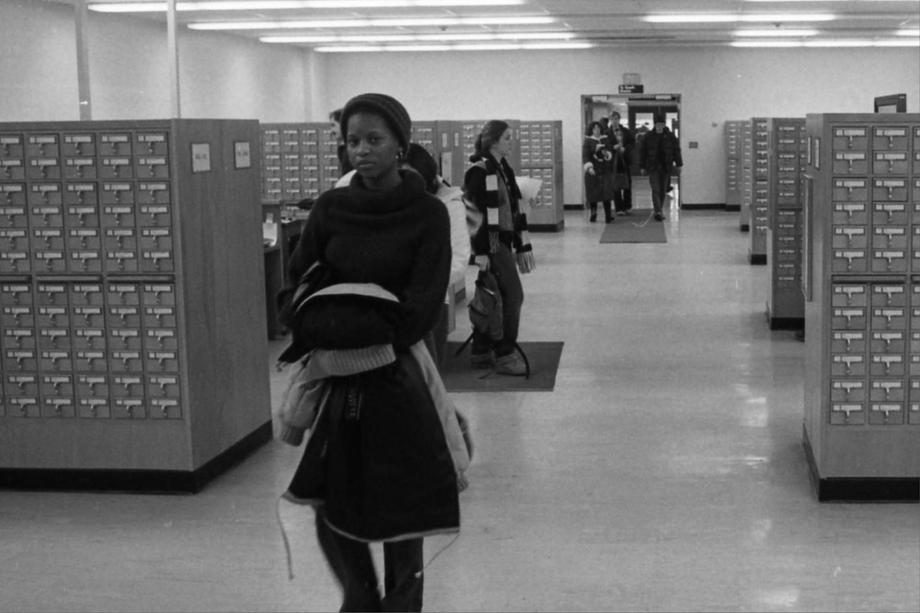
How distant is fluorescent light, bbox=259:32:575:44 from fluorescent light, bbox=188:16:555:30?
5.62 ft

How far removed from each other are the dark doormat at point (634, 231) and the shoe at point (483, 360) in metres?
8.57

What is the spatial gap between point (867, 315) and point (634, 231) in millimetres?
12840

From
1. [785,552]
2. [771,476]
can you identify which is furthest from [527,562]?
[771,476]

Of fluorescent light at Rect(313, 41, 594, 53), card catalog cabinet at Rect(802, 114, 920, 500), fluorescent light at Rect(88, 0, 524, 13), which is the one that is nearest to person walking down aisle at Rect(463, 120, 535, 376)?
card catalog cabinet at Rect(802, 114, 920, 500)

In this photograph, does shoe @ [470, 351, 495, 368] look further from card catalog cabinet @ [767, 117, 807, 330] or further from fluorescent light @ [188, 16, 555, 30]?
fluorescent light @ [188, 16, 555, 30]

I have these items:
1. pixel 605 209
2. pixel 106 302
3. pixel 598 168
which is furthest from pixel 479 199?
pixel 605 209

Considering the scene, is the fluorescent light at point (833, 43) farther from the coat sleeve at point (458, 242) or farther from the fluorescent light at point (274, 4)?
the coat sleeve at point (458, 242)

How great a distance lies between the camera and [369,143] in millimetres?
2998

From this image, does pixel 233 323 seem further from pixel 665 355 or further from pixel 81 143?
pixel 665 355

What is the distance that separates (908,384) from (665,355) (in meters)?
3.38

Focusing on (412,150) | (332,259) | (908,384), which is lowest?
(908,384)

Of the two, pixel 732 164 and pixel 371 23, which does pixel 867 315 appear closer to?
pixel 371 23

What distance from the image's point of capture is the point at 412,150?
4676mm

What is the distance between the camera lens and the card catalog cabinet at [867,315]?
4805 millimetres
